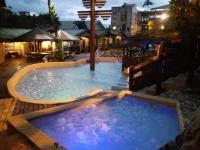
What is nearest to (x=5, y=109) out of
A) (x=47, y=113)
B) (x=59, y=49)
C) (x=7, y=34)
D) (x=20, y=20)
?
(x=47, y=113)

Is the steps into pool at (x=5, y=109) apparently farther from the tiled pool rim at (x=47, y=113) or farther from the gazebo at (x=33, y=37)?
the gazebo at (x=33, y=37)

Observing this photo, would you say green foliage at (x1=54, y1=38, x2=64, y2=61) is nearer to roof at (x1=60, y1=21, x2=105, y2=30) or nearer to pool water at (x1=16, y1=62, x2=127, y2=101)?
pool water at (x1=16, y1=62, x2=127, y2=101)

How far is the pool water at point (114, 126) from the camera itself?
6449mm

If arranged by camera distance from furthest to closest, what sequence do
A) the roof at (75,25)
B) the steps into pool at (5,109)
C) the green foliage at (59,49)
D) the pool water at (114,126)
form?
the roof at (75,25), the green foliage at (59,49), the pool water at (114,126), the steps into pool at (5,109)

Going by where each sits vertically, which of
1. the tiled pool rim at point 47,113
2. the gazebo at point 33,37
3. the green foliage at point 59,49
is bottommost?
the tiled pool rim at point 47,113

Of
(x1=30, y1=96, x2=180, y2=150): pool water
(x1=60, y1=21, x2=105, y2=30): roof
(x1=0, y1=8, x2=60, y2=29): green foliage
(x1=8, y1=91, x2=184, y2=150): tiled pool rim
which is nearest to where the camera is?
(x1=8, y1=91, x2=184, y2=150): tiled pool rim

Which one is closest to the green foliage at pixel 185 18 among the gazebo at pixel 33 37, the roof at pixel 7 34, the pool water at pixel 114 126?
the pool water at pixel 114 126

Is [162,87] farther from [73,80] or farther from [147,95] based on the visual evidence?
[73,80]

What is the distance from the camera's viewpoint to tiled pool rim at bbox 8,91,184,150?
492cm

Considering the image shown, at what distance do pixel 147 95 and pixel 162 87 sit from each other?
1099 mm

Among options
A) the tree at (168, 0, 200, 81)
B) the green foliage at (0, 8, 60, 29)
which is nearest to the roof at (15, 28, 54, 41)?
the green foliage at (0, 8, 60, 29)

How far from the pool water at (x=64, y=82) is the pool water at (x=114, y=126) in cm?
351

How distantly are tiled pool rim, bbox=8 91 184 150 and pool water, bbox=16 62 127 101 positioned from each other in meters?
3.06

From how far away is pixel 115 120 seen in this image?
787 centimetres
